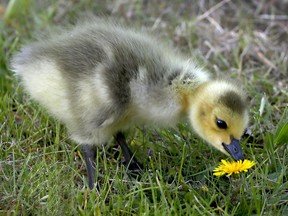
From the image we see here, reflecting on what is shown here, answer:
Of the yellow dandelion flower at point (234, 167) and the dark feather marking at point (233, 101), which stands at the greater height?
the dark feather marking at point (233, 101)

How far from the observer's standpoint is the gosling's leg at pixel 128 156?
83.1 inches

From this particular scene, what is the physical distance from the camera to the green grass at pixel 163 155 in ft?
6.02

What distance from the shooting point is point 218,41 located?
308 cm

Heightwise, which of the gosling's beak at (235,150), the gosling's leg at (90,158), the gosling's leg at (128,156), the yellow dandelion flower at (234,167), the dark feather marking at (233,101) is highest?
the dark feather marking at (233,101)

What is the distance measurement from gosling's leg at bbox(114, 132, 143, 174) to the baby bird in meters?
0.10

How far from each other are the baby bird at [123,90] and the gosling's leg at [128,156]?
0.10 metres

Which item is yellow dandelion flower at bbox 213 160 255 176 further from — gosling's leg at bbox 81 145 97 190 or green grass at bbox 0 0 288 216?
gosling's leg at bbox 81 145 97 190

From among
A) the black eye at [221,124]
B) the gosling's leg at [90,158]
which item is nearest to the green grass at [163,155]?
the gosling's leg at [90,158]

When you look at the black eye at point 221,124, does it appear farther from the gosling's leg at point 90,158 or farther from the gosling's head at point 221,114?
the gosling's leg at point 90,158

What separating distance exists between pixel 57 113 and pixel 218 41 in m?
1.27

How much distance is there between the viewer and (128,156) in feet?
7.07

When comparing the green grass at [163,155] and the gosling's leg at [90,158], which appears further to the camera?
the gosling's leg at [90,158]

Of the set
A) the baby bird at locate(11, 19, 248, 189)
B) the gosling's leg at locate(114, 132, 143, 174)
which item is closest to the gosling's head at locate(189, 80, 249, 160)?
the baby bird at locate(11, 19, 248, 189)

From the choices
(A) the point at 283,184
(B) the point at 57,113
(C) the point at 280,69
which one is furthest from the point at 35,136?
(C) the point at 280,69
